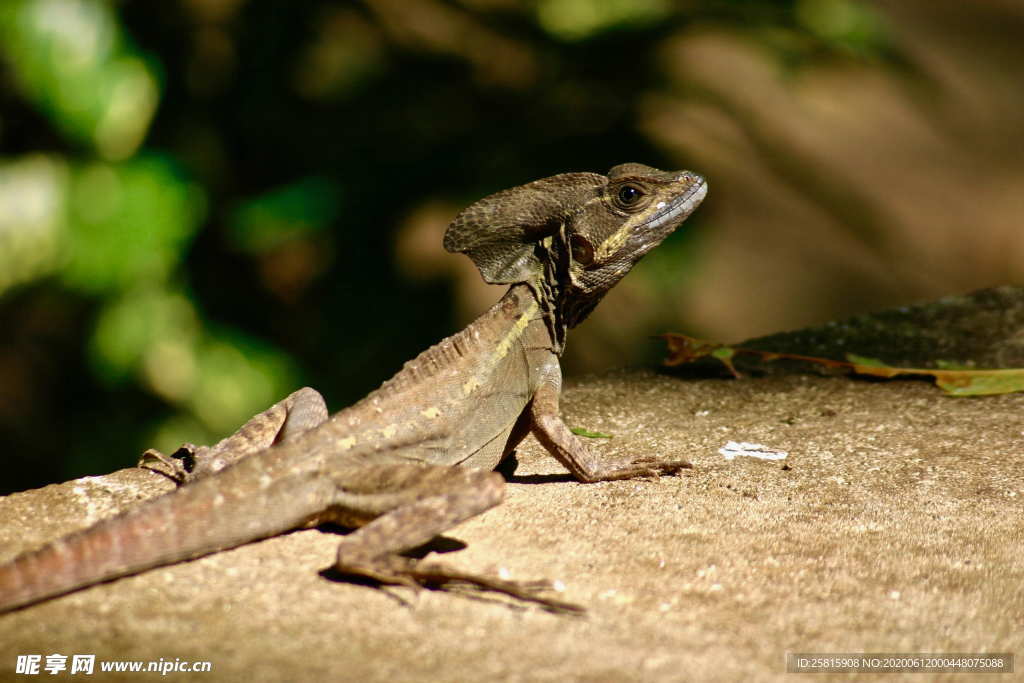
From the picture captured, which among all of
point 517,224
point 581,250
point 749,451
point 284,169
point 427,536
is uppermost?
point 284,169

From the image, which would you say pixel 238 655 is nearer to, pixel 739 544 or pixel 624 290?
pixel 739 544

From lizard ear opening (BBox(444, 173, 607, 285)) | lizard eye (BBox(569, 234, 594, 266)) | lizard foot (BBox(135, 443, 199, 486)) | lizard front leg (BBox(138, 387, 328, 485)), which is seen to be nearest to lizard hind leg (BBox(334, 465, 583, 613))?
lizard front leg (BBox(138, 387, 328, 485))

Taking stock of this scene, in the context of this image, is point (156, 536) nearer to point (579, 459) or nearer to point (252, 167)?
point (579, 459)

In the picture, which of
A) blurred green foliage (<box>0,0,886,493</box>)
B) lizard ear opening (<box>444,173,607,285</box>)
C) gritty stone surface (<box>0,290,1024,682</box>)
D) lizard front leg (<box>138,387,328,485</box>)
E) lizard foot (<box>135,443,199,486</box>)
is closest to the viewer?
gritty stone surface (<box>0,290,1024,682</box>)

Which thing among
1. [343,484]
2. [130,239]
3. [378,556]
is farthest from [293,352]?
[378,556]

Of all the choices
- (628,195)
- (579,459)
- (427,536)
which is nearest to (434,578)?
(427,536)

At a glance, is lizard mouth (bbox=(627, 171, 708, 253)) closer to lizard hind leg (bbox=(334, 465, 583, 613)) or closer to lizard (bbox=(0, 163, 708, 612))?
lizard (bbox=(0, 163, 708, 612))
